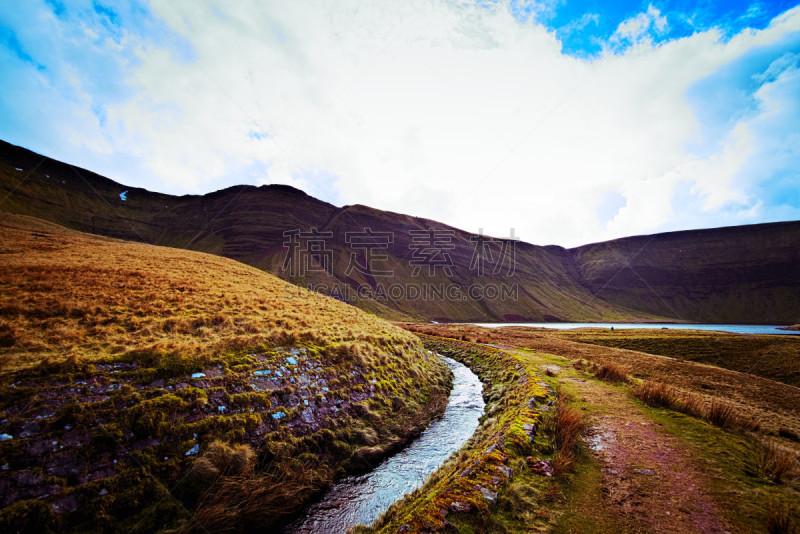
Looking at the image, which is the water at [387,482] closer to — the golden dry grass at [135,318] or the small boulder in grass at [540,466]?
the small boulder in grass at [540,466]

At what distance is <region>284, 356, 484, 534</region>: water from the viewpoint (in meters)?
6.59

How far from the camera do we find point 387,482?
806 centimetres

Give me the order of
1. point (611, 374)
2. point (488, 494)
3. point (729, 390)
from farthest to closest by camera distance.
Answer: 1. point (611, 374)
2. point (729, 390)
3. point (488, 494)

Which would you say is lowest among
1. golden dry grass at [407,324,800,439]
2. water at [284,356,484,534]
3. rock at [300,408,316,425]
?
water at [284,356,484,534]

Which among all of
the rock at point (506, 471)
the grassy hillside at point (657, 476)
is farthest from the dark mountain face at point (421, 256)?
the rock at point (506, 471)

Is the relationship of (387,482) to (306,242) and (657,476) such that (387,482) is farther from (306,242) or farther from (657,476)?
(306,242)

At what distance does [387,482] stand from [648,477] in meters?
6.15

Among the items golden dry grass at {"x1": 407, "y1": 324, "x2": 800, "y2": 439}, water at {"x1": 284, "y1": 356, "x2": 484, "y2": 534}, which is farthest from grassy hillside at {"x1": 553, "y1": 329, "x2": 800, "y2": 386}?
water at {"x1": 284, "y1": 356, "x2": 484, "y2": 534}

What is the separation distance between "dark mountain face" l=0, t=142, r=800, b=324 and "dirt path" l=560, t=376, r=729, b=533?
81.8 m

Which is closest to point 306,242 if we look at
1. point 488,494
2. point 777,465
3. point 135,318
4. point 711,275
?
point 135,318

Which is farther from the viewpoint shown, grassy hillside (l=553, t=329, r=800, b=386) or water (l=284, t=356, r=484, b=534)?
grassy hillside (l=553, t=329, r=800, b=386)

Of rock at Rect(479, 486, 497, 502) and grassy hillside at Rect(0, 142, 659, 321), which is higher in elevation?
grassy hillside at Rect(0, 142, 659, 321)

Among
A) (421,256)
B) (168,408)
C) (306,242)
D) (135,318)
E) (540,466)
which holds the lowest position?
(168,408)

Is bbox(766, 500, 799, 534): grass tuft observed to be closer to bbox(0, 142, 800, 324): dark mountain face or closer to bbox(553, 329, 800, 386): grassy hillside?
bbox(553, 329, 800, 386): grassy hillside
